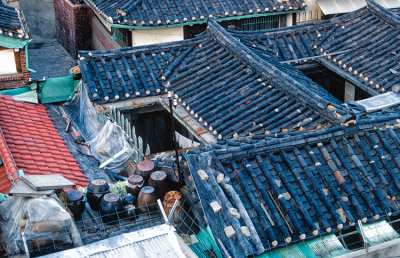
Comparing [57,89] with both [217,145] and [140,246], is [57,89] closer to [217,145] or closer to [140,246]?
[217,145]

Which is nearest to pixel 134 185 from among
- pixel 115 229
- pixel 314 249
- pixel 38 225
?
pixel 115 229

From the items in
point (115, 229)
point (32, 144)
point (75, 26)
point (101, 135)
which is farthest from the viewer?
point (75, 26)

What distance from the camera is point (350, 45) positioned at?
21.0 metres

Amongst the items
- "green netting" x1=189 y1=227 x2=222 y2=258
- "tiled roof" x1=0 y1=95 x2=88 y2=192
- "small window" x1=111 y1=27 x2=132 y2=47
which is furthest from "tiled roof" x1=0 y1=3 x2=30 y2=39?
"green netting" x1=189 y1=227 x2=222 y2=258

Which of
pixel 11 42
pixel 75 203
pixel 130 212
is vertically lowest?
pixel 130 212

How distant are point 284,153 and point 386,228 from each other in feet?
9.20

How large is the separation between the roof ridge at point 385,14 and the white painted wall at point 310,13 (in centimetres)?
393

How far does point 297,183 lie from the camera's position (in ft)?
41.0

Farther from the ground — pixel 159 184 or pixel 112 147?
pixel 159 184

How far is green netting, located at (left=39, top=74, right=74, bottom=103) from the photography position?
69.1ft

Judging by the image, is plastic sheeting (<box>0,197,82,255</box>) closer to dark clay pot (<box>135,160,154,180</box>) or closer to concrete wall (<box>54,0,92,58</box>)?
dark clay pot (<box>135,160,154,180</box>)

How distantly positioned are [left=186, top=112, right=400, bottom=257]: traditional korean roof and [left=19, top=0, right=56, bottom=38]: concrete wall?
77.4ft

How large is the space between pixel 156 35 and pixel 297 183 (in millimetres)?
12681

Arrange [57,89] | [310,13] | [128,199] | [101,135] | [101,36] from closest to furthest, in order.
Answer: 1. [128,199]
2. [101,135]
3. [57,89]
4. [310,13]
5. [101,36]
